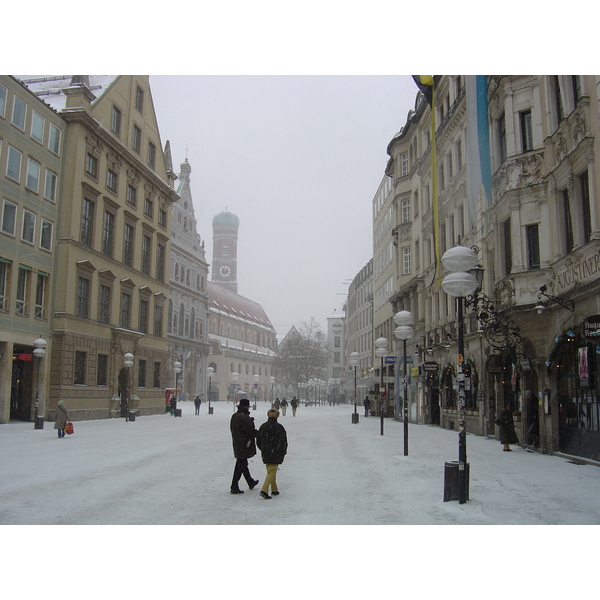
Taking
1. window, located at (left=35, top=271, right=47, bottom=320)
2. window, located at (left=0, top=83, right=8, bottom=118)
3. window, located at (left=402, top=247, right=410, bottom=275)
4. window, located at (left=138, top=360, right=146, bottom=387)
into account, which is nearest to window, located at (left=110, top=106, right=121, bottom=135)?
window, located at (left=0, top=83, right=8, bottom=118)

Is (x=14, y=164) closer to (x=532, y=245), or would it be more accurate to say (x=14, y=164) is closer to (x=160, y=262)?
(x=160, y=262)

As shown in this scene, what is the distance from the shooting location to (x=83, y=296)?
1441 inches

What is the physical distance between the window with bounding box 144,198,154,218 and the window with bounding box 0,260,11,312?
16494 mm

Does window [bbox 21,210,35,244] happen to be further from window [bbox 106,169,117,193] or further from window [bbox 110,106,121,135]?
window [bbox 110,106,121,135]

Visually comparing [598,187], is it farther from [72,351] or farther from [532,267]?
[72,351]

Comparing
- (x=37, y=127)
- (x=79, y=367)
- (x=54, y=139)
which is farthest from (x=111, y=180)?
(x=79, y=367)

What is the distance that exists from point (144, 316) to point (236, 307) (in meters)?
83.6

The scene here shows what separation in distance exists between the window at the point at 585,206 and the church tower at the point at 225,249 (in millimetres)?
154655

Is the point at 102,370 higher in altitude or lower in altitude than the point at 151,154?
lower

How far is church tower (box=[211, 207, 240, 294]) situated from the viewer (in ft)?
559

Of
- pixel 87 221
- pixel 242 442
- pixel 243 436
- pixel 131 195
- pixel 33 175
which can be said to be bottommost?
pixel 242 442

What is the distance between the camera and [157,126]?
1797 inches

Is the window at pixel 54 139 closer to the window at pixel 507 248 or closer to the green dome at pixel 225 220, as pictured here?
the window at pixel 507 248

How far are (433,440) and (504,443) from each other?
4621 millimetres
